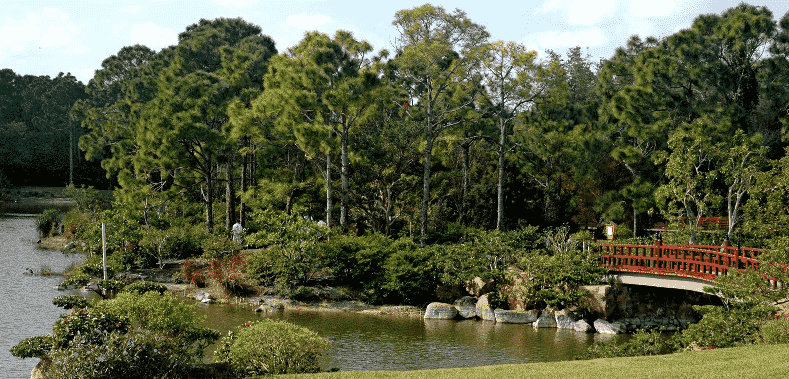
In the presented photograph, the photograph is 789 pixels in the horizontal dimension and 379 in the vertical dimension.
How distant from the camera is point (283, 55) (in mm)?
29266

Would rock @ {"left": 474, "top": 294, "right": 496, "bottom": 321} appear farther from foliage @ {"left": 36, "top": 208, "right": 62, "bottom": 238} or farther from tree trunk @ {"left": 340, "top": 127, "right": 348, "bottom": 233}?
foliage @ {"left": 36, "top": 208, "right": 62, "bottom": 238}

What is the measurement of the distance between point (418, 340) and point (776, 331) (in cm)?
872

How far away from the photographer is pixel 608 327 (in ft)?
63.7

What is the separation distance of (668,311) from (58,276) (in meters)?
23.4

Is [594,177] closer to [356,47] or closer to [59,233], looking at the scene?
[356,47]

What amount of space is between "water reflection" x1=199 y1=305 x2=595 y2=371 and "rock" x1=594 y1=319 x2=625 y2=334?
0.56 meters

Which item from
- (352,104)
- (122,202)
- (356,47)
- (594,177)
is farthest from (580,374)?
(122,202)

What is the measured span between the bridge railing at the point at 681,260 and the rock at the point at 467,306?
14.5 feet

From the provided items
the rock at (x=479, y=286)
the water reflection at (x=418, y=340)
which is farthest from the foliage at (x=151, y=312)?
the rock at (x=479, y=286)

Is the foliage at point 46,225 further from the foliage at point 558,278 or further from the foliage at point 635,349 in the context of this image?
the foliage at point 635,349

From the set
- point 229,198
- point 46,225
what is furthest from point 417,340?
point 46,225

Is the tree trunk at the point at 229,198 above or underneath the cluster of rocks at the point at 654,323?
above

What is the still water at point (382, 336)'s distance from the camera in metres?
15.5

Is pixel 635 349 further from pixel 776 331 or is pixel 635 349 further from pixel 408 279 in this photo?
pixel 408 279
